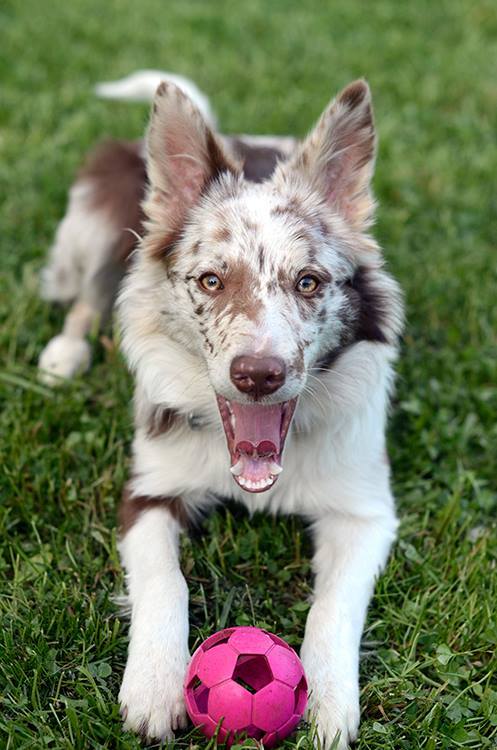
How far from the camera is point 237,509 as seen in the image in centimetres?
363

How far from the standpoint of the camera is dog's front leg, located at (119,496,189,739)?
266 cm

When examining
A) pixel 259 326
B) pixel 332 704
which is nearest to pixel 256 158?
pixel 259 326

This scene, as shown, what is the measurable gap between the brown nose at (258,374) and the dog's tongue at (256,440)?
0.20 m

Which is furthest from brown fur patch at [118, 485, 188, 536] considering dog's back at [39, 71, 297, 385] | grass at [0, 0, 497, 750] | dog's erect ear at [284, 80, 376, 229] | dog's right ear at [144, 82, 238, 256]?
dog's erect ear at [284, 80, 376, 229]

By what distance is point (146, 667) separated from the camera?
2.76m

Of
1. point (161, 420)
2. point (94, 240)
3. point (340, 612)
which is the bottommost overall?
point (340, 612)

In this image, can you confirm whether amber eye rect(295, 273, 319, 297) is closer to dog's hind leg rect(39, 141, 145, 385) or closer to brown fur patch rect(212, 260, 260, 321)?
brown fur patch rect(212, 260, 260, 321)

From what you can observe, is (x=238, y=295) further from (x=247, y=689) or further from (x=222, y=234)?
(x=247, y=689)

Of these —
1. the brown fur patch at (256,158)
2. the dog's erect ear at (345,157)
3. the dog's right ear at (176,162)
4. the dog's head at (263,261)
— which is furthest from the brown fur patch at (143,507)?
the brown fur patch at (256,158)

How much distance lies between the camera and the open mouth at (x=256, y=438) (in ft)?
9.86

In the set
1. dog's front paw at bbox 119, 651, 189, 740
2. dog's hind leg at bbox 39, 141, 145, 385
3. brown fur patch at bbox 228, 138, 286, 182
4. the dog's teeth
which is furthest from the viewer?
dog's hind leg at bbox 39, 141, 145, 385

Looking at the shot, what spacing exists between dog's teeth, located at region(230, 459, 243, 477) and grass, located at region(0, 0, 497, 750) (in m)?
0.53

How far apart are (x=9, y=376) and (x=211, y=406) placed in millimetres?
1422

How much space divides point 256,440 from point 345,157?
1266mm
